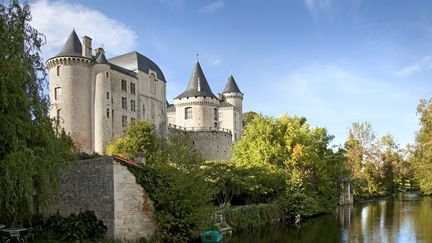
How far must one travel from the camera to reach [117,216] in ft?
49.1

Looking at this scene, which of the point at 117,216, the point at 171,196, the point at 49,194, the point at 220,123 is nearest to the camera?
the point at 49,194

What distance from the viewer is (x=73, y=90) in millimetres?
41969

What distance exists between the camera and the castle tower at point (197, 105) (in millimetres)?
59844

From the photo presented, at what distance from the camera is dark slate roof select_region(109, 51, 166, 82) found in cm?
4944

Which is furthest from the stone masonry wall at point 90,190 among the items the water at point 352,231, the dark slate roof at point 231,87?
the dark slate roof at point 231,87

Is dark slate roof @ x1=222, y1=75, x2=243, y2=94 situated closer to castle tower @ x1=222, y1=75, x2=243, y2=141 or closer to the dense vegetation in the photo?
castle tower @ x1=222, y1=75, x2=243, y2=141

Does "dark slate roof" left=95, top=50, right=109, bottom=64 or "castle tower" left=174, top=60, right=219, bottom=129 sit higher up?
"dark slate roof" left=95, top=50, right=109, bottom=64

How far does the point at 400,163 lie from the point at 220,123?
25430 mm

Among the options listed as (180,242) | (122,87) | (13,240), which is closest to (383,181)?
(122,87)

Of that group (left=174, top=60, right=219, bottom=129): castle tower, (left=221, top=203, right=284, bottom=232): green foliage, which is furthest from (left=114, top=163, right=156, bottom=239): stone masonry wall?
(left=174, top=60, right=219, bottom=129): castle tower

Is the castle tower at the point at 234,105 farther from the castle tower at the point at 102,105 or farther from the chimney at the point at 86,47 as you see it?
the chimney at the point at 86,47

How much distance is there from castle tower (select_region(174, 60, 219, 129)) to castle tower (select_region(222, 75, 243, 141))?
5.06 meters

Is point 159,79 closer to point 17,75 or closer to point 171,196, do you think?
point 171,196

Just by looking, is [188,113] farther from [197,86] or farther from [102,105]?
[102,105]
